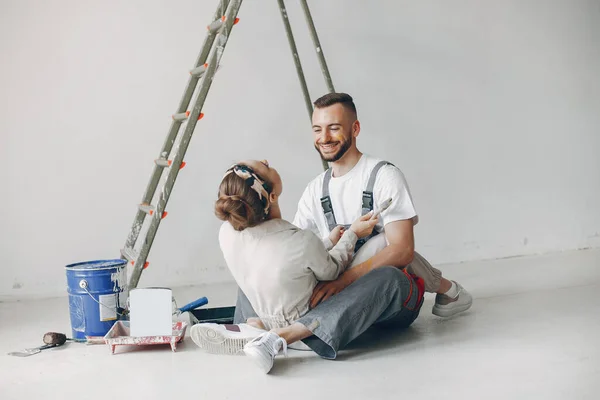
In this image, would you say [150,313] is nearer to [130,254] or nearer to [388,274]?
[130,254]

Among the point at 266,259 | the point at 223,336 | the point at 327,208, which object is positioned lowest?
the point at 223,336

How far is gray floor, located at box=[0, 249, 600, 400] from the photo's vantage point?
8.28ft

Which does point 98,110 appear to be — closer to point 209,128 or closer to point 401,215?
point 209,128

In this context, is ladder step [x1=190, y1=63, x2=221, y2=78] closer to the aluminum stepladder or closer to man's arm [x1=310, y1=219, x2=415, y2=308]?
the aluminum stepladder

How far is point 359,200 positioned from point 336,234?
19 cm

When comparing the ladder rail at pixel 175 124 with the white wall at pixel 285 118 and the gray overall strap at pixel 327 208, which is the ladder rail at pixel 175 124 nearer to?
the gray overall strap at pixel 327 208

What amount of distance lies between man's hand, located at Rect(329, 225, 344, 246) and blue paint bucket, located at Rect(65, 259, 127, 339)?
1.08 m

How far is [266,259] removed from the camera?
2.96 meters

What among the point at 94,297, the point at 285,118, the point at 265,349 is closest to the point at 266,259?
the point at 265,349

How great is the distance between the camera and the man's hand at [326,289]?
10.1 feet

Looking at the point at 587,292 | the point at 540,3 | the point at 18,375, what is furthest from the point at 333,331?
the point at 540,3

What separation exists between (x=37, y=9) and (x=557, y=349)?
408 cm

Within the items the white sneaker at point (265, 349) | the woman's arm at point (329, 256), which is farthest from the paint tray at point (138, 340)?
the woman's arm at point (329, 256)

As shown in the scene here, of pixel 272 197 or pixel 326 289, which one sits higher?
pixel 272 197
